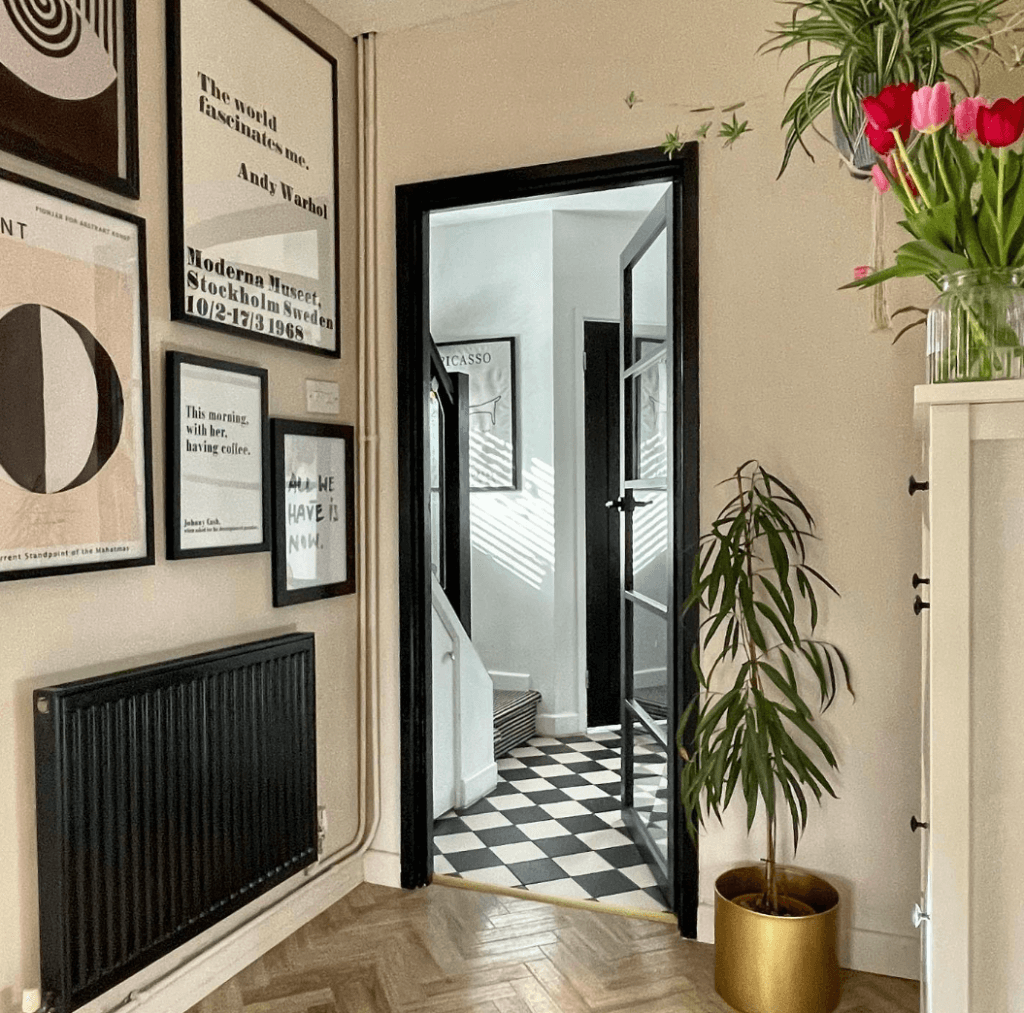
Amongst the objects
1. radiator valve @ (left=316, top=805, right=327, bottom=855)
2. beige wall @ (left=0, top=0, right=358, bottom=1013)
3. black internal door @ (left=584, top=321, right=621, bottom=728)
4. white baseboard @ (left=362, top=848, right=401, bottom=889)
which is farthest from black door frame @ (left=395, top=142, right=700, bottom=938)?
black internal door @ (left=584, top=321, right=621, bottom=728)

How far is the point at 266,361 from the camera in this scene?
2.41 metres

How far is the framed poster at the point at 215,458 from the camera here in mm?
2082

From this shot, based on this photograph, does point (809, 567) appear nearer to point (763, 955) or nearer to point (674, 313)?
point (674, 313)

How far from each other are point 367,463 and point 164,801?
3.87 ft

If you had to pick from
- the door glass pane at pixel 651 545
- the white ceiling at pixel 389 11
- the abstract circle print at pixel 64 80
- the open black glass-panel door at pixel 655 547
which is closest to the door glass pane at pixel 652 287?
the open black glass-panel door at pixel 655 547

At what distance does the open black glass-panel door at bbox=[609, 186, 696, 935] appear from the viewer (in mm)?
2471

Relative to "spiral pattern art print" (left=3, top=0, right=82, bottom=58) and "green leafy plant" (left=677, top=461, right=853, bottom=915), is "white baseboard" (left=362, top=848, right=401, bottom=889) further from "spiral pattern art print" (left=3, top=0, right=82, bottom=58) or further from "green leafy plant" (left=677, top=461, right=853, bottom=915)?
"spiral pattern art print" (left=3, top=0, right=82, bottom=58)

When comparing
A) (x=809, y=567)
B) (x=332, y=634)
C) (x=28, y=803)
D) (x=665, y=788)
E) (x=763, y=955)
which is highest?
(x=809, y=567)

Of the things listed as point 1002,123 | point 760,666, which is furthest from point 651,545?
point 1002,123

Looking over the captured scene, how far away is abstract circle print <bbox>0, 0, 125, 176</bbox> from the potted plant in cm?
160

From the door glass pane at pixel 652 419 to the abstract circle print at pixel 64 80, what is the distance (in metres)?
1.53

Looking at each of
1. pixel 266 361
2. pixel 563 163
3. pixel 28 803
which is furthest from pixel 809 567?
pixel 28 803

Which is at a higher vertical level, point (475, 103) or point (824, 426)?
point (475, 103)

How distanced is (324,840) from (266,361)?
137cm
